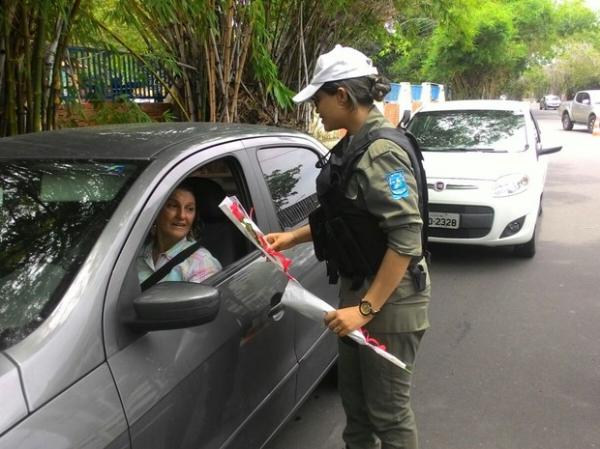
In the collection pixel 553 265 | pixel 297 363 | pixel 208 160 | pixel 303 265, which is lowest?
pixel 553 265

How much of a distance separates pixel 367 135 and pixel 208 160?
63cm

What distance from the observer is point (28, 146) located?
7.22 ft

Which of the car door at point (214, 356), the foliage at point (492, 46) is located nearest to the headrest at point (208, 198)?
the car door at point (214, 356)

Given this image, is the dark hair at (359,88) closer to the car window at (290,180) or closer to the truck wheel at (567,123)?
the car window at (290,180)

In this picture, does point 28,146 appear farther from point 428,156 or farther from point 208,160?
point 428,156

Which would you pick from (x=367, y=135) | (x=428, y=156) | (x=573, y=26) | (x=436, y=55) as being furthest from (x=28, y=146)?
(x=573, y=26)

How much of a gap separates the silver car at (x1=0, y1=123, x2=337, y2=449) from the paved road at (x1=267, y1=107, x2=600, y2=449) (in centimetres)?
86

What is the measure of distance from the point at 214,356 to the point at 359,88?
1.06m

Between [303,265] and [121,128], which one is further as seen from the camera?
[303,265]

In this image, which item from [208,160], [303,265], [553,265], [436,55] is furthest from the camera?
[436,55]

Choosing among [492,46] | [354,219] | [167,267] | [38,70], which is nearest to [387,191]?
[354,219]

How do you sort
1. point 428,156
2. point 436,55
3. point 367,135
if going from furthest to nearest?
point 436,55
point 428,156
point 367,135

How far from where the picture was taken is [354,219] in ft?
6.57

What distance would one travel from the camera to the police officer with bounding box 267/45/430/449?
190 cm
